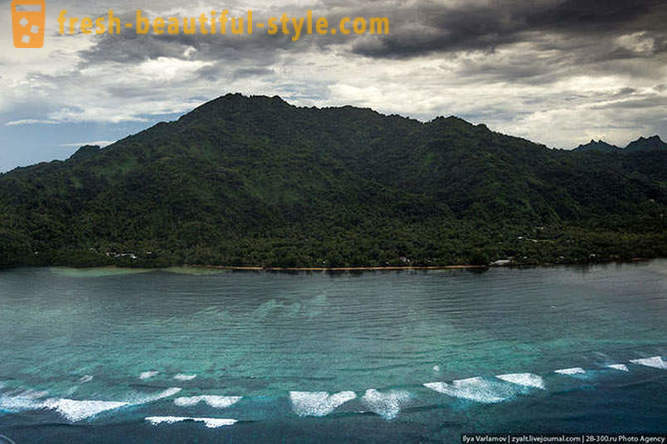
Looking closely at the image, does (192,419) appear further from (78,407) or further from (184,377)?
(78,407)

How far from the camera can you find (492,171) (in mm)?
93000

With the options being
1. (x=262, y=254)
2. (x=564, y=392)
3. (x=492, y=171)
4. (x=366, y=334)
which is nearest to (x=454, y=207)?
(x=492, y=171)

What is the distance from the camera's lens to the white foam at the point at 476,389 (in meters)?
20.8

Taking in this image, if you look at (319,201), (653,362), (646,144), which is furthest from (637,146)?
(653,362)

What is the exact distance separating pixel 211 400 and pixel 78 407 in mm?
5895

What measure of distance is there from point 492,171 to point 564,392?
7672cm

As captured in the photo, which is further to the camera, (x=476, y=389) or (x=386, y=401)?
(x=476, y=389)

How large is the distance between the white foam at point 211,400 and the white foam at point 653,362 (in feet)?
67.2

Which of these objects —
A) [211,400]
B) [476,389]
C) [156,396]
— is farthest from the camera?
[156,396]

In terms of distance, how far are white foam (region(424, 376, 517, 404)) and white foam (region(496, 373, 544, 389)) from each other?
0.76m

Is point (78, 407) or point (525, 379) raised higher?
point (525, 379)

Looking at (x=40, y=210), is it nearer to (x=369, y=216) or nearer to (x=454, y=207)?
(x=369, y=216)

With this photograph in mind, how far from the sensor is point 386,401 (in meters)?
20.6

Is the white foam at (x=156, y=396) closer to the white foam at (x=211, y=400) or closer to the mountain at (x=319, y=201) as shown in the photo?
the white foam at (x=211, y=400)
